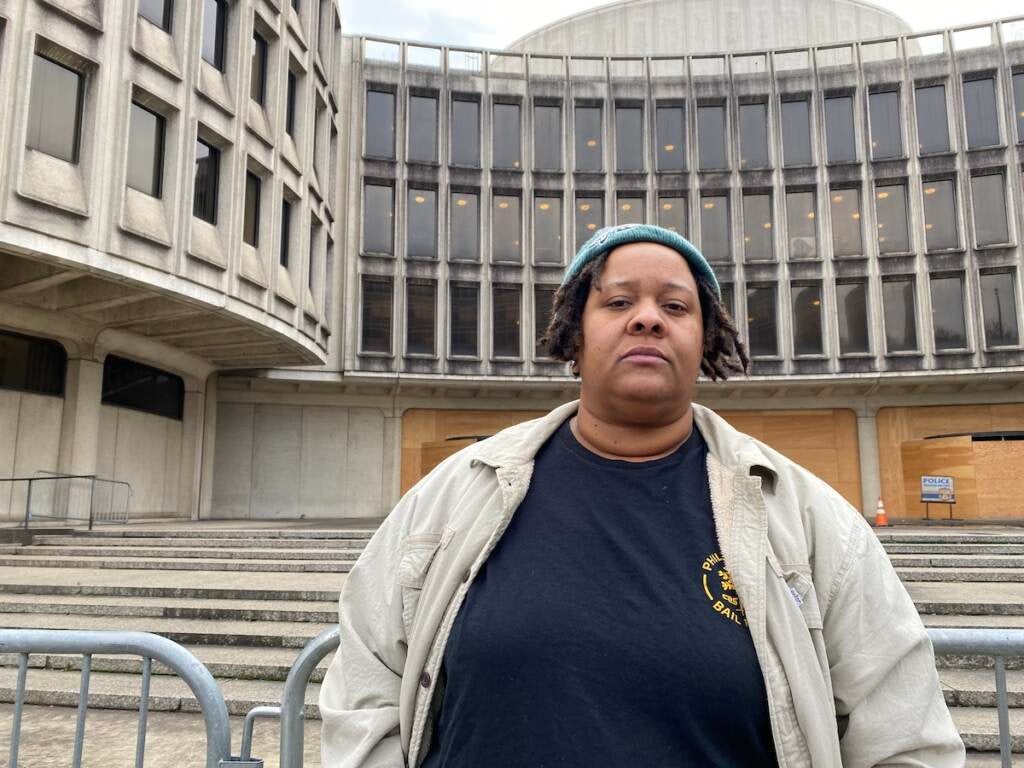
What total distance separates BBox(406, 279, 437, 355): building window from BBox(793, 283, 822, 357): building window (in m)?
13.2

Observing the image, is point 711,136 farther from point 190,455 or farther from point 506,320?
point 190,455

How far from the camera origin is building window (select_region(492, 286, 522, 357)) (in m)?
28.5

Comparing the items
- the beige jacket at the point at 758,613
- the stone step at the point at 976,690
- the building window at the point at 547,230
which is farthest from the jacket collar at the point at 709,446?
the building window at the point at 547,230

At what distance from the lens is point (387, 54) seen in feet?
95.2

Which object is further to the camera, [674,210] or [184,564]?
[674,210]

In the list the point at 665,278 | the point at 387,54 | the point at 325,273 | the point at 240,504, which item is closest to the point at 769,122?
the point at 387,54

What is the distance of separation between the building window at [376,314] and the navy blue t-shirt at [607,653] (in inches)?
1028

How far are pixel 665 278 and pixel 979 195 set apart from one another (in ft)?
101

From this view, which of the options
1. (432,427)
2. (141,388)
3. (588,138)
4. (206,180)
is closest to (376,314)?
(432,427)

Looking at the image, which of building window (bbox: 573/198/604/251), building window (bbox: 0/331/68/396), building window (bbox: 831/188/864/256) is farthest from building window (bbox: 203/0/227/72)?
building window (bbox: 831/188/864/256)

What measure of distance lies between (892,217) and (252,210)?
72.4ft

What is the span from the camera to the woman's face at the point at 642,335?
1885 millimetres

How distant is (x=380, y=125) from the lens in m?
28.7

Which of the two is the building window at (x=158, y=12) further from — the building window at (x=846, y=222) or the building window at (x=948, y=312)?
the building window at (x=948, y=312)
